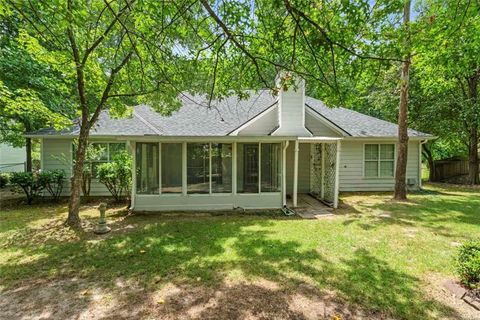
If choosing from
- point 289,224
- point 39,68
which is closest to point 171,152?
point 289,224

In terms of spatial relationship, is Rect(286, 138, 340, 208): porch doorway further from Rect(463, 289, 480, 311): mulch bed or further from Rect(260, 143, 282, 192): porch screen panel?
Rect(463, 289, 480, 311): mulch bed

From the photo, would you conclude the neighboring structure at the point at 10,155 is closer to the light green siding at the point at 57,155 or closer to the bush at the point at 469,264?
the light green siding at the point at 57,155

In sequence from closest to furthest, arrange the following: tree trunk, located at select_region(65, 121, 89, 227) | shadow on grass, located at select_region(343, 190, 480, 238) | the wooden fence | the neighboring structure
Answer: tree trunk, located at select_region(65, 121, 89, 227) → shadow on grass, located at select_region(343, 190, 480, 238) → the wooden fence → the neighboring structure

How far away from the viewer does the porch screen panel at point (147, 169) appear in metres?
8.37

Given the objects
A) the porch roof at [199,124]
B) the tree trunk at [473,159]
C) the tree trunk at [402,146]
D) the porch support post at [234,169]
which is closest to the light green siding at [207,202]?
the porch support post at [234,169]

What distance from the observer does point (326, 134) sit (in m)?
12.0

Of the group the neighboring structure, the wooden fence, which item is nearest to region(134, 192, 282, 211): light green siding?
the wooden fence

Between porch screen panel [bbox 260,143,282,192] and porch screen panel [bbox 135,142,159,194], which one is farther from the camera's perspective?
porch screen panel [bbox 260,143,282,192]

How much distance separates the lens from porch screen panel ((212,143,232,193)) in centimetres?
859

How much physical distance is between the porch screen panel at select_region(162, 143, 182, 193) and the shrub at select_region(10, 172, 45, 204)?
4.67 meters

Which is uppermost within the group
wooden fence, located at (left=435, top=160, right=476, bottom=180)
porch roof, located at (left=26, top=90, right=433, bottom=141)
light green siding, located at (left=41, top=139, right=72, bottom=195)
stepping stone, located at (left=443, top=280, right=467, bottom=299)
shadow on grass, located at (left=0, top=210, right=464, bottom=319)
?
porch roof, located at (left=26, top=90, right=433, bottom=141)

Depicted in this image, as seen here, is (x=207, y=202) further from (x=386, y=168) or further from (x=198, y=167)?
(x=386, y=168)

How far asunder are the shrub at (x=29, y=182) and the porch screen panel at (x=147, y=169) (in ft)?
12.7

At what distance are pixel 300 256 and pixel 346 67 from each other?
3.41 m
